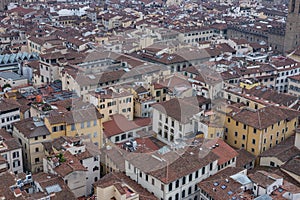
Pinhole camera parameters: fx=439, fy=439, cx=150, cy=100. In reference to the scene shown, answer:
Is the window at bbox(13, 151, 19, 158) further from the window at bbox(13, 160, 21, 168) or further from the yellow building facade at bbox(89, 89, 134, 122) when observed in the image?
the yellow building facade at bbox(89, 89, 134, 122)

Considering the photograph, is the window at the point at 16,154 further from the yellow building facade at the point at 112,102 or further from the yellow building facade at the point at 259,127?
the yellow building facade at the point at 259,127

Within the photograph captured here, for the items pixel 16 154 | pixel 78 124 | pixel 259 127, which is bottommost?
pixel 16 154

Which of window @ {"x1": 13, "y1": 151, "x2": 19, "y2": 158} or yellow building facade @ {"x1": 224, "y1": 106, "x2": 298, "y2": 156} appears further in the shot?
yellow building facade @ {"x1": 224, "y1": 106, "x2": 298, "y2": 156}

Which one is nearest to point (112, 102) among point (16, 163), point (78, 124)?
point (78, 124)

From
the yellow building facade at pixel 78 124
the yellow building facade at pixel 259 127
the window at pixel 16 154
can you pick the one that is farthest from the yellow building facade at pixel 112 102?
the yellow building facade at pixel 259 127

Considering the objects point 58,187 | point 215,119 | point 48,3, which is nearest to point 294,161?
point 215,119

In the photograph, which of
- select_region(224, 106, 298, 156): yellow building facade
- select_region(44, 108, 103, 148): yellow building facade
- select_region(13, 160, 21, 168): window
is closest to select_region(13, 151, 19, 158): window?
select_region(13, 160, 21, 168): window

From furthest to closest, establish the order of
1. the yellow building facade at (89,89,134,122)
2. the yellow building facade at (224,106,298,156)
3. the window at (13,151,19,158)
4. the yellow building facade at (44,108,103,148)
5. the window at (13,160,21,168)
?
the yellow building facade at (89,89,134,122)
the yellow building facade at (224,106,298,156)
the yellow building facade at (44,108,103,148)
the window at (13,160,21,168)
the window at (13,151,19,158)

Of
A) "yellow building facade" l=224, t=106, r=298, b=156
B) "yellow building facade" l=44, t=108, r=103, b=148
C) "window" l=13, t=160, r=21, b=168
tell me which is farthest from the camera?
"yellow building facade" l=224, t=106, r=298, b=156

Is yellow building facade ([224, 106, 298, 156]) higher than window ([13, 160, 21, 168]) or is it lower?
higher

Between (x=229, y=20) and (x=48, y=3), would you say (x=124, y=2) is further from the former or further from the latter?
(x=229, y=20)

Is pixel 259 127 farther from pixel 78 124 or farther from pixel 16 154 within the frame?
pixel 16 154

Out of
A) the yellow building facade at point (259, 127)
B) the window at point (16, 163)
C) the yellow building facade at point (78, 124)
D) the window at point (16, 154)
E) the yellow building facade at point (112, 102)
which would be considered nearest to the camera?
the window at point (16, 154)

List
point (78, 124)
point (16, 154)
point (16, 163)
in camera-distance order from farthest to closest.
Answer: point (78, 124) < point (16, 163) < point (16, 154)
